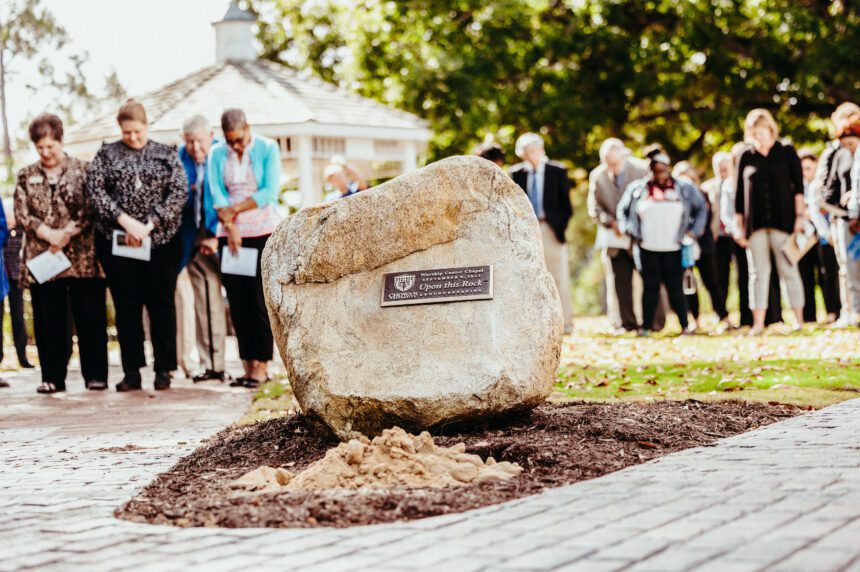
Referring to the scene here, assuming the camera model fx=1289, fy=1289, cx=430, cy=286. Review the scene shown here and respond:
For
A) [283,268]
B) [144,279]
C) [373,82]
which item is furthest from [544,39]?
[283,268]

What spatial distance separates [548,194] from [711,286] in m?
2.78

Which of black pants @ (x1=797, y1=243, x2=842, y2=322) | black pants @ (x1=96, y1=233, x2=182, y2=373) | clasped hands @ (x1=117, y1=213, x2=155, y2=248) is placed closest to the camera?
clasped hands @ (x1=117, y1=213, x2=155, y2=248)

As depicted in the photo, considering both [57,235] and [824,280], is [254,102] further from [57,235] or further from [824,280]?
[824,280]

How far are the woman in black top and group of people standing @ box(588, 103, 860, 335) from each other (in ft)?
0.03

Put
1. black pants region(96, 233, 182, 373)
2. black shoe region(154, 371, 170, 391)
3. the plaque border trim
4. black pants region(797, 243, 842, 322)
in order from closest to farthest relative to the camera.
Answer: the plaque border trim → black pants region(96, 233, 182, 373) → black shoe region(154, 371, 170, 391) → black pants region(797, 243, 842, 322)

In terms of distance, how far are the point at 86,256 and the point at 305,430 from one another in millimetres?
4300

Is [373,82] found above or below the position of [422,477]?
above

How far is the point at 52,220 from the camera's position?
1097cm

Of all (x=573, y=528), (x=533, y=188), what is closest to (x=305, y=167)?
(x=533, y=188)

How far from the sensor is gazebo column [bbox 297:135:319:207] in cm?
1752

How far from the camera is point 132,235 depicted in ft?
34.8

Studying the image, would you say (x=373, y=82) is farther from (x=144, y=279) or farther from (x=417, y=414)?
(x=417, y=414)

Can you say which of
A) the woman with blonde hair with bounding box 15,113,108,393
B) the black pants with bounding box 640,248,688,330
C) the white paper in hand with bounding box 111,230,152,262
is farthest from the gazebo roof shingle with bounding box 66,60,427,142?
the white paper in hand with bounding box 111,230,152,262

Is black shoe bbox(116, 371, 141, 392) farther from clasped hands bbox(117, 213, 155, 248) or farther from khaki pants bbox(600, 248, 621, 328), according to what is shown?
khaki pants bbox(600, 248, 621, 328)
